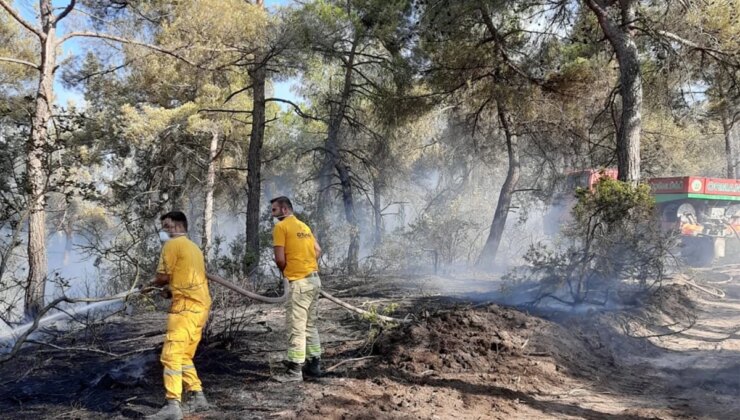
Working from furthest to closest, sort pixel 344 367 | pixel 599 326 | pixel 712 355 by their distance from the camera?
pixel 599 326
pixel 712 355
pixel 344 367

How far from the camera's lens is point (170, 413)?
14.2ft

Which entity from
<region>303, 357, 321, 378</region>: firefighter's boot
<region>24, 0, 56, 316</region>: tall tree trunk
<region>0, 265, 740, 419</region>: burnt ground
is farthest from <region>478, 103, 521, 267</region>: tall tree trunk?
<region>303, 357, 321, 378</region>: firefighter's boot

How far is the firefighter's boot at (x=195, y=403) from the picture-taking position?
459 cm

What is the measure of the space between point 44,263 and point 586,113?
40.0 ft

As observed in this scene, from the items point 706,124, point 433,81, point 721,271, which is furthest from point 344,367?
point 706,124

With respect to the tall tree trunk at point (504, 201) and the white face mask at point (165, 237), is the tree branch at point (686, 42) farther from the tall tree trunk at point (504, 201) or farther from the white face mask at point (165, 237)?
the white face mask at point (165, 237)

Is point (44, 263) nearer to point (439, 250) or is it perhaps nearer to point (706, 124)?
point (439, 250)

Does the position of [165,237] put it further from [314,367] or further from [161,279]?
[314,367]

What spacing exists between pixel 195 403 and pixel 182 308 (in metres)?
0.77

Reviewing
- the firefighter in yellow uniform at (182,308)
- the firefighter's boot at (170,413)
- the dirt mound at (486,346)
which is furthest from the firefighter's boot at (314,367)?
the firefighter's boot at (170,413)

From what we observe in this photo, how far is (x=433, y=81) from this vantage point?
1353 centimetres

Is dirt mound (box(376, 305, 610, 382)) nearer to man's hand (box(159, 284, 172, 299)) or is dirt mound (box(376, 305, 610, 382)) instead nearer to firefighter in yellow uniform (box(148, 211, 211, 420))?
firefighter in yellow uniform (box(148, 211, 211, 420))

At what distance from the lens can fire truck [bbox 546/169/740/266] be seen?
599 inches

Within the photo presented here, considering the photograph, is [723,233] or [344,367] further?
[723,233]
